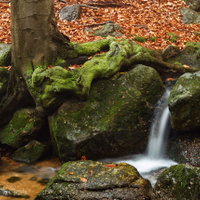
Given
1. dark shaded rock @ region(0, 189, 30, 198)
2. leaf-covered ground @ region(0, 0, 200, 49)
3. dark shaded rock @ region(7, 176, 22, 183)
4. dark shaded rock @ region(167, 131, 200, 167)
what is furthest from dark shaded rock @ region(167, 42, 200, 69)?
dark shaded rock @ region(0, 189, 30, 198)

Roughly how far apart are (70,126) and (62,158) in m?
0.74

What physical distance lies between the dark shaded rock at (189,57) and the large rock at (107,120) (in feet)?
8.59

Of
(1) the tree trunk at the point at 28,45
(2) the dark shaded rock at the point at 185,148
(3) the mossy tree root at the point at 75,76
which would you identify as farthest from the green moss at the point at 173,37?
(2) the dark shaded rock at the point at 185,148

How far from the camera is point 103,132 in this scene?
5.23 meters

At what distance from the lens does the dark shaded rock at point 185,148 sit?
15.9 ft

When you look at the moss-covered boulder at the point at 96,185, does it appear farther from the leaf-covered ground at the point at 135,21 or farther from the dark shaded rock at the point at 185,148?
the leaf-covered ground at the point at 135,21

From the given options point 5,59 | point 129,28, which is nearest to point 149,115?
point 5,59

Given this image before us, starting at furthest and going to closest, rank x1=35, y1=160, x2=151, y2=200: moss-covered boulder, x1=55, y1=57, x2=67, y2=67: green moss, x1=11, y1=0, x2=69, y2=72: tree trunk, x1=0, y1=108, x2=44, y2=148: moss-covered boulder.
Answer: x1=55, y1=57, x2=67, y2=67: green moss → x1=0, y1=108, x2=44, y2=148: moss-covered boulder → x1=11, y1=0, x2=69, y2=72: tree trunk → x1=35, y1=160, x2=151, y2=200: moss-covered boulder

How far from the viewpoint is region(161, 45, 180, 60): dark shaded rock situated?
7.77 metres

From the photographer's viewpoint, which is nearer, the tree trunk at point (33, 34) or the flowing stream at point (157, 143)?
the flowing stream at point (157, 143)

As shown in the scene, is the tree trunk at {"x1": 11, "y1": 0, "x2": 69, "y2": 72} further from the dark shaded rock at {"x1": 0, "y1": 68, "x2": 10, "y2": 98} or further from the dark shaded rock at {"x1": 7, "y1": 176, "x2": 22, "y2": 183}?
the dark shaded rock at {"x1": 7, "y1": 176, "x2": 22, "y2": 183}

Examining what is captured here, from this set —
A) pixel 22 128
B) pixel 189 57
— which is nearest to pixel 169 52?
pixel 189 57

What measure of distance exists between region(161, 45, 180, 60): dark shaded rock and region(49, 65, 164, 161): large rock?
7.79 ft

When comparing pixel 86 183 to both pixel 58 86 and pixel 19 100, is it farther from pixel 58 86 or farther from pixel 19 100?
pixel 19 100
